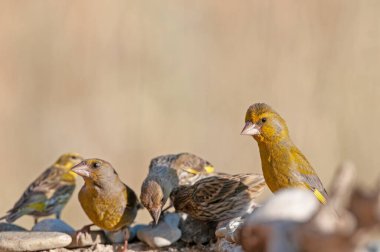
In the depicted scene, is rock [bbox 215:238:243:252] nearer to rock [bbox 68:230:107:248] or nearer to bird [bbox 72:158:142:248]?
bird [bbox 72:158:142:248]

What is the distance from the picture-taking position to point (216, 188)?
24.2 ft

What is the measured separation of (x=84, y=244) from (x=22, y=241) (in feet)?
1.70

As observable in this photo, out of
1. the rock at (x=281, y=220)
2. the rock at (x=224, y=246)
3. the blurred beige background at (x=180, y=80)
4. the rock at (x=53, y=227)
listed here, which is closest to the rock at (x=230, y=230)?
the rock at (x=224, y=246)

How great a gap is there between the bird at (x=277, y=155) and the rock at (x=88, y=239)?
135cm

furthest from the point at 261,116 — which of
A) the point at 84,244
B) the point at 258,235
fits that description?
the point at 258,235

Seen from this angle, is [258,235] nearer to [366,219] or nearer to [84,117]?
[366,219]

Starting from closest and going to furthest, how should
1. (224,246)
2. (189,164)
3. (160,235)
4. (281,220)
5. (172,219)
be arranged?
(281,220) < (224,246) < (160,235) < (172,219) < (189,164)

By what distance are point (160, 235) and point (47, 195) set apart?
225cm

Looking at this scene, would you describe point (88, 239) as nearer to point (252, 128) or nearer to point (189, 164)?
point (252, 128)

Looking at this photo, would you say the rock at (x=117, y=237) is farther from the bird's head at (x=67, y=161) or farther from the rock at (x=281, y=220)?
the rock at (x=281, y=220)

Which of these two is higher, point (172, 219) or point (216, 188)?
point (216, 188)

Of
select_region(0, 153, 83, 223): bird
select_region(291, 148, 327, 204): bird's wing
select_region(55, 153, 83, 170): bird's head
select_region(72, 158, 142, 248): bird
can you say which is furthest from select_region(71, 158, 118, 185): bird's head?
select_region(55, 153, 83, 170): bird's head

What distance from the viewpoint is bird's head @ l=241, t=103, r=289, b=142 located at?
6910mm

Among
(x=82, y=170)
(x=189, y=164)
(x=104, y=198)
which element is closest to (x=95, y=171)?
(x=82, y=170)
